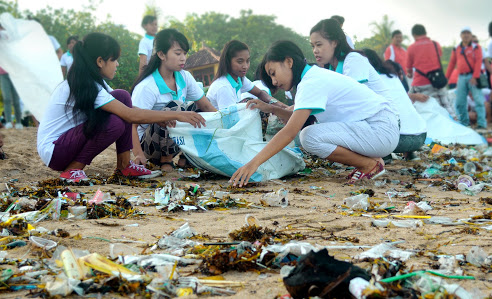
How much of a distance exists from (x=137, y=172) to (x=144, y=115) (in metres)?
0.56

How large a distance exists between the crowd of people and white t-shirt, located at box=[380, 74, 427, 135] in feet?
0.03

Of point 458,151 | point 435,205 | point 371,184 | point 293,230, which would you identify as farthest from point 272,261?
point 458,151

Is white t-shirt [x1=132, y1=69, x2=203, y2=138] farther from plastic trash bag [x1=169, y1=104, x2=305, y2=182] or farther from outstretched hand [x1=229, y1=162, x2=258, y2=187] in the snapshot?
outstretched hand [x1=229, y1=162, x2=258, y2=187]

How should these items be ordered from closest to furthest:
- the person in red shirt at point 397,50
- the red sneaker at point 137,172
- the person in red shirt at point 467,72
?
the red sneaker at point 137,172 < the person in red shirt at point 397,50 < the person in red shirt at point 467,72

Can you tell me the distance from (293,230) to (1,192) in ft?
7.19

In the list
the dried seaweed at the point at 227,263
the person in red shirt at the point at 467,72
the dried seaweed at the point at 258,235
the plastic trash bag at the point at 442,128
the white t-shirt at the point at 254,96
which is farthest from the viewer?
the person in red shirt at the point at 467,72

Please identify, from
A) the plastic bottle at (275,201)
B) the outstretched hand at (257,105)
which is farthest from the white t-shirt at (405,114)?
the plastic bottle at (275,201)

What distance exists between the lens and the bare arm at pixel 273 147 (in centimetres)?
355

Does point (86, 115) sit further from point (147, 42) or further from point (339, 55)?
point (147, 42)

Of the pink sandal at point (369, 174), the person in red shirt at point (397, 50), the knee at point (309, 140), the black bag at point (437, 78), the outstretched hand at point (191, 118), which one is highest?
the person in red shirt at point (397, 50)

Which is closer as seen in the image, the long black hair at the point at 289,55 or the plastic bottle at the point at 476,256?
the plastic bottle at the point at 476,256

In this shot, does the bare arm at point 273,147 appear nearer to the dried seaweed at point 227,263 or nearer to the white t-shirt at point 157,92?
the white t-shirt at point 157,92

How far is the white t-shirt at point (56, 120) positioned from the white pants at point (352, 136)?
161cm

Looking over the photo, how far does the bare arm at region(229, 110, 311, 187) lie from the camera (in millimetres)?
3551
